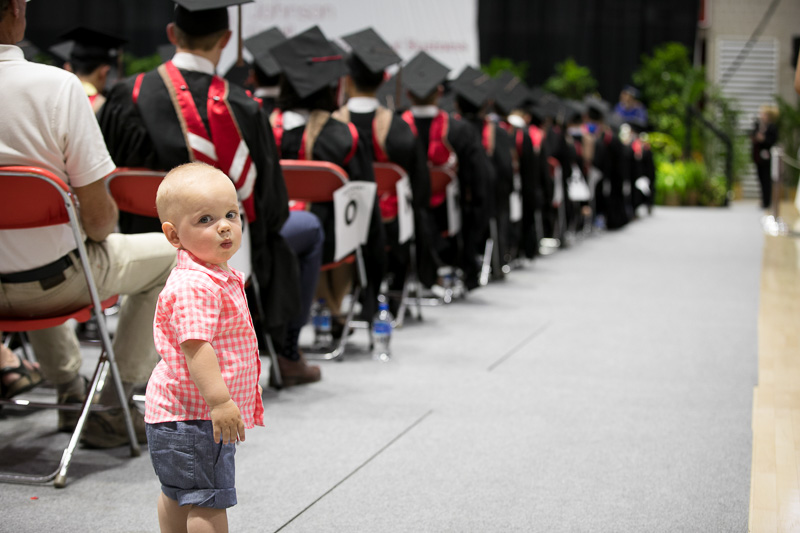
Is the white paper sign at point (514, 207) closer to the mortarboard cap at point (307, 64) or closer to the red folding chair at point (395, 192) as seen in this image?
the red folding chair at point (395, 192)

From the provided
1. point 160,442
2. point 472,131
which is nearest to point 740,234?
point 472,131

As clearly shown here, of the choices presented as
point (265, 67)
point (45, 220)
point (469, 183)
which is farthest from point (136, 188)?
point (469, 183)

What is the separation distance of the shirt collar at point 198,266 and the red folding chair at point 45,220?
71cm

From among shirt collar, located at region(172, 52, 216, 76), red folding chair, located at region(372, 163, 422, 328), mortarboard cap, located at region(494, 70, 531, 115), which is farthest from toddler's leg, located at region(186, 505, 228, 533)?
mortarboard cap, located at region(494, 70, 531, 115)

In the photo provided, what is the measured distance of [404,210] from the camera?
4598mm

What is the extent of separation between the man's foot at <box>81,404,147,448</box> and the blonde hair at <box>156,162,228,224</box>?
1222mm

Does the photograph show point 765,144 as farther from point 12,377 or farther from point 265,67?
point 12,377

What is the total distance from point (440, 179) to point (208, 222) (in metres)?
3.73

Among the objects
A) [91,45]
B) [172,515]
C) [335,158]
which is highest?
[91,45]

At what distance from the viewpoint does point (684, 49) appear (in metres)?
16.2

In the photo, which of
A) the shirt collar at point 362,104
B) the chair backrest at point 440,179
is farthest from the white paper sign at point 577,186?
the shirt collar at point 362,104

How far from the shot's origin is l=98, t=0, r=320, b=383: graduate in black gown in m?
2.92

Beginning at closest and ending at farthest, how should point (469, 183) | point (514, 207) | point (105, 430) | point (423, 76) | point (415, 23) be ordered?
point (105, 430) → point (423, 76) → point (469, 183) → point (514, 207) → point (415, 23)

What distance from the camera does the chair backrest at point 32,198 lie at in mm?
2215
